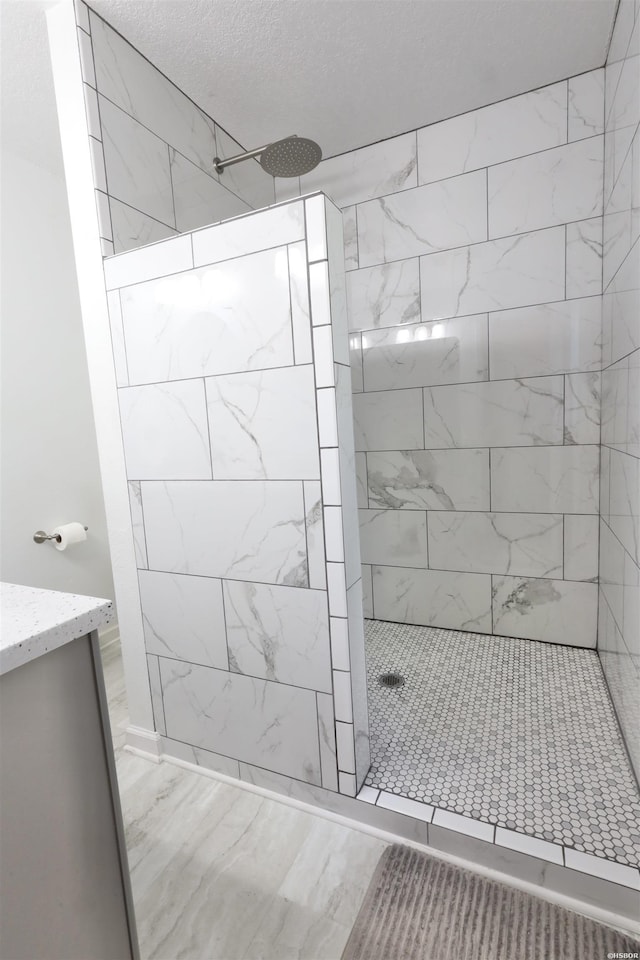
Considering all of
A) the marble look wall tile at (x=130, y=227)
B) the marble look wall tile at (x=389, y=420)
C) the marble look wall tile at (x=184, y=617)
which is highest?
the marble look wall tile at (x=130, y=227)

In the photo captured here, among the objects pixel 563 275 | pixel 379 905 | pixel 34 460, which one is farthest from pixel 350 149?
pixel 379 905

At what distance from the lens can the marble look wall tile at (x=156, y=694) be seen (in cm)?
154

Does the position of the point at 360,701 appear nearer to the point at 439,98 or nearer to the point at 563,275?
the point at 563,275

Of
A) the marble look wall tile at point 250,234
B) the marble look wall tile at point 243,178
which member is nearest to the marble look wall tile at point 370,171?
the marble look wall tile at point 243,178

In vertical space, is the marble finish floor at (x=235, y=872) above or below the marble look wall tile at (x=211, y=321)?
below

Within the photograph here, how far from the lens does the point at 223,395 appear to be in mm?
1286

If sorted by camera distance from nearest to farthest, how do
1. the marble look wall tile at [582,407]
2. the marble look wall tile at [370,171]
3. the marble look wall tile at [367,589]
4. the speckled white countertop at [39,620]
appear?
the speckled white countertop at [39,620] < the marble look wall tile at [582,407] < the marble look wall tile at [370,171] < the marble look wall tile at [367,589]

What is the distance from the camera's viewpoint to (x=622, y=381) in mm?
1416

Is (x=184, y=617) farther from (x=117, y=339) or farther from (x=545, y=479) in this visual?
(x=545, y=479)

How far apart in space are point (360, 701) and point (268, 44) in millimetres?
2041

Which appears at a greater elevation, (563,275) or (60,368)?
(563,275)

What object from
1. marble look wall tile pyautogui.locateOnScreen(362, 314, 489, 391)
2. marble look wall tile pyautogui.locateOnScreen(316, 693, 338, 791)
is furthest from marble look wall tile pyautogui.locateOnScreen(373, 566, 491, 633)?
marble look wall tile pyautogui.locateOnScreen(316, 693, 338, 791)

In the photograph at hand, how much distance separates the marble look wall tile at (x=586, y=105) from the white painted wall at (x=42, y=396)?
216cm

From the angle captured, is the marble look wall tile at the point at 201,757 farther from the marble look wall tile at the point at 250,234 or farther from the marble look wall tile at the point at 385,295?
the marble look wall tile at the point at 385,295
